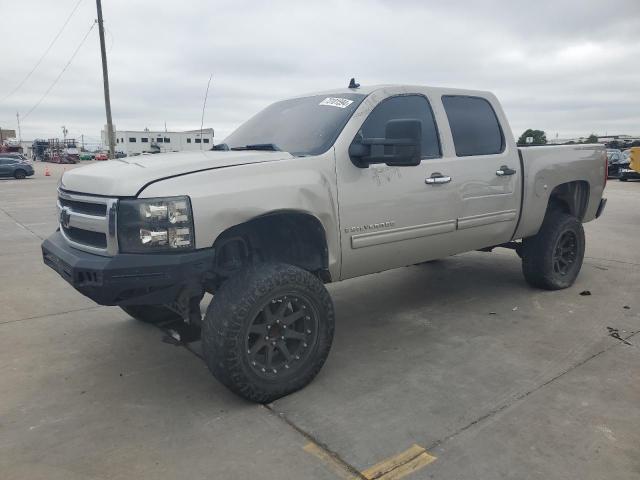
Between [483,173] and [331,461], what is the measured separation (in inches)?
110

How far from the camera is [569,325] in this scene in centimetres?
434

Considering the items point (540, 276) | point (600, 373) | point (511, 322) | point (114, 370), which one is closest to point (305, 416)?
point (114, 370)

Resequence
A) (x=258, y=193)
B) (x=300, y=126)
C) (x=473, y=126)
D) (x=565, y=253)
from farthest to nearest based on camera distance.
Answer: (x=565, y=253) < (x=473, y=126) < (x=300, y=126) < (x=258, y=193)

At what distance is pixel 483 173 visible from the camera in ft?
14.4

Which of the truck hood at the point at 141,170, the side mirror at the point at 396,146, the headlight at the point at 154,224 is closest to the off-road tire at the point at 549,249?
the side mirror at the point at 396,146

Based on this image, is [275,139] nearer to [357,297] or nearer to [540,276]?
[357,297]

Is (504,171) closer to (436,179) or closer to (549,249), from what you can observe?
(436,179)

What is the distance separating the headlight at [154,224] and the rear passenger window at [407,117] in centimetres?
151

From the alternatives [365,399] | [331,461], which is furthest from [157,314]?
[331,461]

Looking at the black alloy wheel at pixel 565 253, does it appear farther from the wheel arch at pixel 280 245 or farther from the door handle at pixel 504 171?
the wheel arch at pixel 280 245

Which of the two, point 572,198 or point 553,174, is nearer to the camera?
point 553,174

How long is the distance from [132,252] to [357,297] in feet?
9.72

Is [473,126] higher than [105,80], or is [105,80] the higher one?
[105,80]

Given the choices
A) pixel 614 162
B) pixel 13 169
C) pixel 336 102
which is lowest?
pixel 614 162
